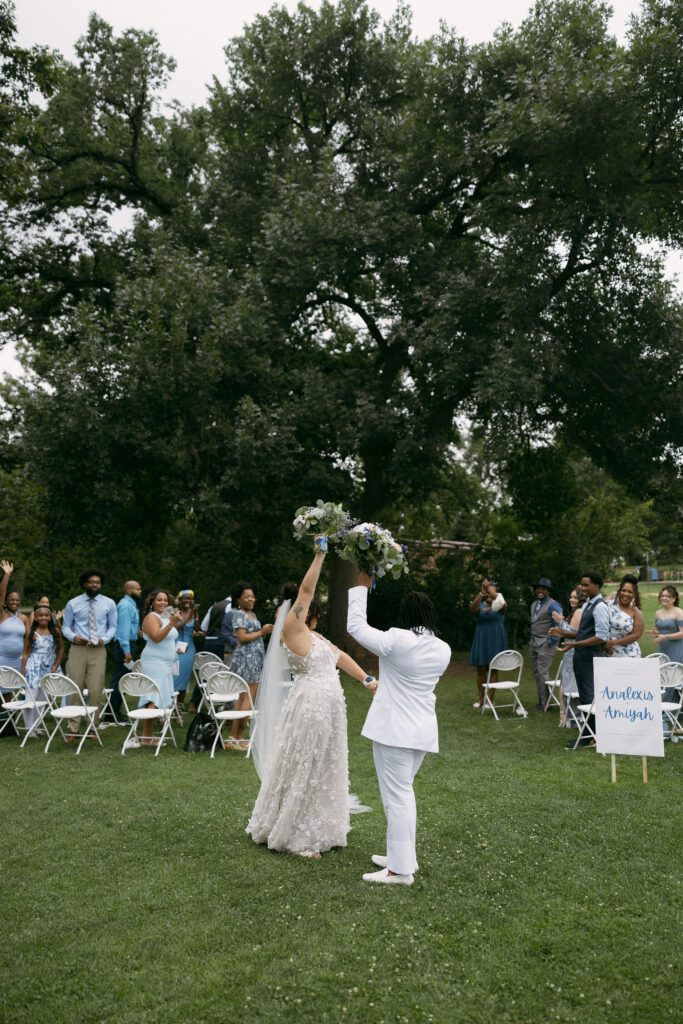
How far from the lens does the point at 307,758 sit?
223 inches

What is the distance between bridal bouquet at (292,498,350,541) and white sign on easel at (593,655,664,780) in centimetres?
365

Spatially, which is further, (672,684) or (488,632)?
(488,632)

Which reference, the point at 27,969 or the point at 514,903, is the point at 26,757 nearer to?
the point at 27,969

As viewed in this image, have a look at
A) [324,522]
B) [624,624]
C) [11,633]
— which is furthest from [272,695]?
[11,633]

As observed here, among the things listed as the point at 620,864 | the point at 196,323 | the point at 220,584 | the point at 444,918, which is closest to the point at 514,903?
the point at 444,918

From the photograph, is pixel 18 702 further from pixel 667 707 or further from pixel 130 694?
pixel 667 707

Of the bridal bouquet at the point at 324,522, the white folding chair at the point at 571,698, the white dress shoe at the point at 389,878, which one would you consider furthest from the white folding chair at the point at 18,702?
the white folding chair at the point at 571,698

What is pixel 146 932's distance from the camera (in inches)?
168

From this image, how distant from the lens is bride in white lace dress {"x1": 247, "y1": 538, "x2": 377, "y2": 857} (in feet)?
18.3

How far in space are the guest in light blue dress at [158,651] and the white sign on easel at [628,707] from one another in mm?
4997

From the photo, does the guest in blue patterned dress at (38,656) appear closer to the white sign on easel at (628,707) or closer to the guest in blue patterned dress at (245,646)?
the guest in blue patterned dress at (245,646)

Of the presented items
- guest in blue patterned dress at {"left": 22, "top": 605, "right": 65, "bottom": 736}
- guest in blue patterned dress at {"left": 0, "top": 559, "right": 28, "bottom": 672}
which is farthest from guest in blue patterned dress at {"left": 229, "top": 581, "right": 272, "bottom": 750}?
guest in blue patterned dress at {"left": 0, "top": 559, "right": 28, "bottom": 672}

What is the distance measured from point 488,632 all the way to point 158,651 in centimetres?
551

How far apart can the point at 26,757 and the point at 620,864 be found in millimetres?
6630
